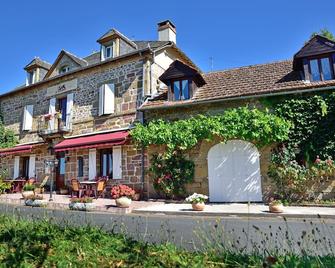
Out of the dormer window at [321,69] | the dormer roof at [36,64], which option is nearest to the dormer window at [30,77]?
the dormer roof at [36,64]

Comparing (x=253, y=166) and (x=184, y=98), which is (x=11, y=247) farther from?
(x=184, y=98)

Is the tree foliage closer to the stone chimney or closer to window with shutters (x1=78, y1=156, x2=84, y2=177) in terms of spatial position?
the stone chimney

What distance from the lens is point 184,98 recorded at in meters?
15.3

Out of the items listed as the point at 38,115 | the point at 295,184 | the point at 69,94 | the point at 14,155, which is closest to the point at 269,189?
the point at 295,184

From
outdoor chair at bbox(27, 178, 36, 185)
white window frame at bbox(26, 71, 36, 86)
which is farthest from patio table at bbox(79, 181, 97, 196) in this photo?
white window frame at bbox(26, 71, 36, 86)

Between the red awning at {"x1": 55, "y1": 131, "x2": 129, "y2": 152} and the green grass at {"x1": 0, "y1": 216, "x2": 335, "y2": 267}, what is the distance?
32.9 ft

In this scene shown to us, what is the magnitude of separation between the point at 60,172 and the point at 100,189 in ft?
17.0

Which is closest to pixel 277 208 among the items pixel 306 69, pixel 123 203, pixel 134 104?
pixel 123 203

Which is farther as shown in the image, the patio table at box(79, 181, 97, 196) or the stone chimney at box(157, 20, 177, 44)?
the stone chimney at box(157, 20, 177, 44)

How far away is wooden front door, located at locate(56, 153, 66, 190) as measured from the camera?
18625mm

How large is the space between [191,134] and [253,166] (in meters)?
3.00

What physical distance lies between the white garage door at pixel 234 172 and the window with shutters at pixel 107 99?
249 inches

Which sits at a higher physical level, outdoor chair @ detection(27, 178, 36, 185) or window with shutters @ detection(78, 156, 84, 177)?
window with shutters @ detection(78, 156, 84, 177)

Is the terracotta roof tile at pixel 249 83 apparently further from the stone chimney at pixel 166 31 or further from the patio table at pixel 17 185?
the patio table at pixel 17 185
